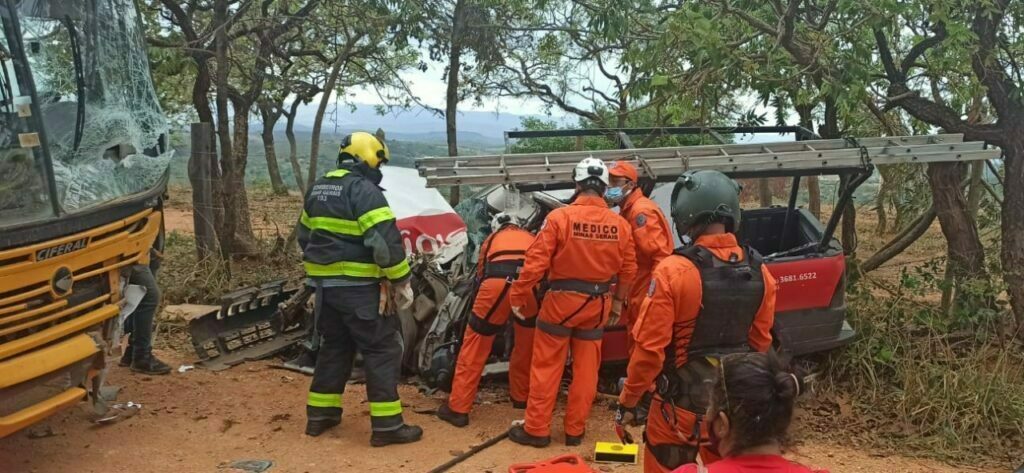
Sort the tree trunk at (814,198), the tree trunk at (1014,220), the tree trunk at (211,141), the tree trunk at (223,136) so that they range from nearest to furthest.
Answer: the tree trunk at (1014,220)
the tree trunk at (211,141)
the tree trunk at (223,136)
the tree trunk at (814,198)

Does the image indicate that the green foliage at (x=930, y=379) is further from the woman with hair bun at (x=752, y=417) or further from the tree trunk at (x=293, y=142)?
the tree trunk at (x=293, y=142)

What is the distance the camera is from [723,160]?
560 centimetres

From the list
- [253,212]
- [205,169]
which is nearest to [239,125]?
[205,169]

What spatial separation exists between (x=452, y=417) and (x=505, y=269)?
1.03 metres

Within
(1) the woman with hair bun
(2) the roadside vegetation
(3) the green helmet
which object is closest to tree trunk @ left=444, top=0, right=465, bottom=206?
(2) the roadside vegetation

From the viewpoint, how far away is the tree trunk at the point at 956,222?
270 inches

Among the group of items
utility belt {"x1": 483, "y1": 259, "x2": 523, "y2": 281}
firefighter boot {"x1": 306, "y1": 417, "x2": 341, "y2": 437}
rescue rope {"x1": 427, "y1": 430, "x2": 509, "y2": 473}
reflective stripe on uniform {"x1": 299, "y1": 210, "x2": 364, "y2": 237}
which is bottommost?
rescue rope {"x1": 427, "y1": 430, "x2": 509, "y2": 473}

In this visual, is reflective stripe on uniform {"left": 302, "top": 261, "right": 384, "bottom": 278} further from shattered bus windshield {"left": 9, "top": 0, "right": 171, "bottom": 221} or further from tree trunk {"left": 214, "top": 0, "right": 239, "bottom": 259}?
tree trunk {"left": 214, "top": 0, "right": 239, "bottom": 259}

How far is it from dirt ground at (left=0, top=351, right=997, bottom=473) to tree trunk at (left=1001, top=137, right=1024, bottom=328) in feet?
7.84

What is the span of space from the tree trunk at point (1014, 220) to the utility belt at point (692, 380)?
4.62 metres

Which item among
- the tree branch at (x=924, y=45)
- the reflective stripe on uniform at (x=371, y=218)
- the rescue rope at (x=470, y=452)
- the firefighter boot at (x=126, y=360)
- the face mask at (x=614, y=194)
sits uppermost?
the tree branch at (x=924, y=45)

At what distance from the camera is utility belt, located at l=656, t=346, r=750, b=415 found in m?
3.15

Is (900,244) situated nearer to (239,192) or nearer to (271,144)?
(239,192)

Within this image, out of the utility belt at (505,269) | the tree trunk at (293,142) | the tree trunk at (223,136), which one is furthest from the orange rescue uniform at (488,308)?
the tree trunk at (293,142)
